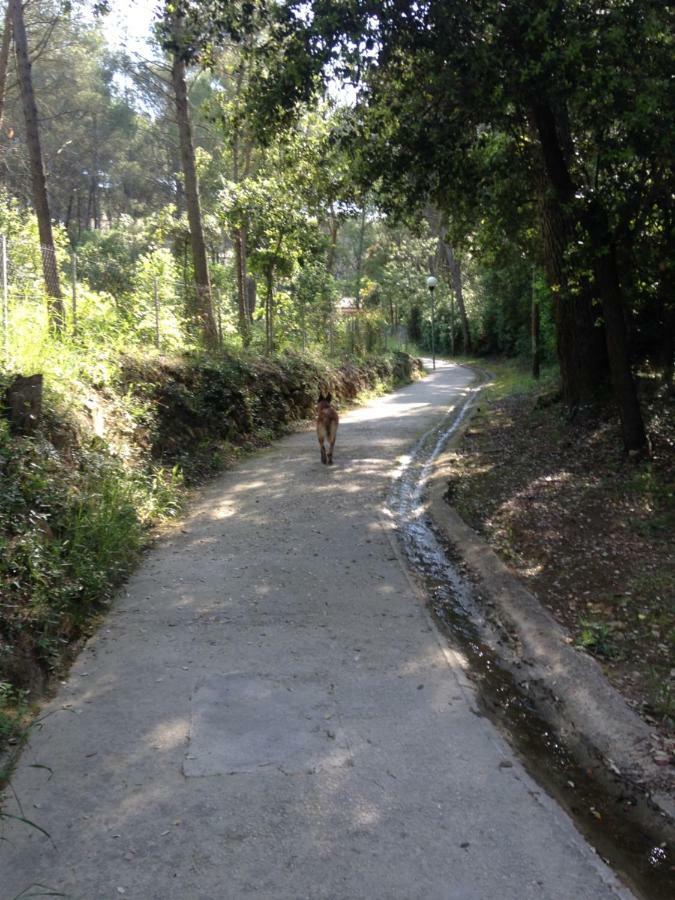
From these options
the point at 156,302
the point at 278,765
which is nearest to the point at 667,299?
the point at 156,302

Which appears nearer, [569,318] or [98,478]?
[98,478]

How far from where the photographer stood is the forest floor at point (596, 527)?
4684 mm

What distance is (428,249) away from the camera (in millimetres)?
49906

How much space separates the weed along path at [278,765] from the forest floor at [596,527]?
1.13 m

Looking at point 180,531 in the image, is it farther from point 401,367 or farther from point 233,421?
point 401,367

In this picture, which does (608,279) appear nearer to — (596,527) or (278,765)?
(596,527)

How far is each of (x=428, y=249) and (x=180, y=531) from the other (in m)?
46.1

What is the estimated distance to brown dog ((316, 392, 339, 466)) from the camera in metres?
10.5

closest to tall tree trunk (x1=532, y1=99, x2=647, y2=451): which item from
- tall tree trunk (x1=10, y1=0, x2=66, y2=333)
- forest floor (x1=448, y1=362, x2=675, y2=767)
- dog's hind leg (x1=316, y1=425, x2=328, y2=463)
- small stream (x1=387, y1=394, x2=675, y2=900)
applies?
forest floor (x1=448, y1=362, x2=675, y2=767)

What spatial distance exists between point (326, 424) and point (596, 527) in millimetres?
4717

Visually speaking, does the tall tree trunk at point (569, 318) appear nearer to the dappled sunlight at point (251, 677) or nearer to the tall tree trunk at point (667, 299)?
the tall tree trunk at point (667, 299)

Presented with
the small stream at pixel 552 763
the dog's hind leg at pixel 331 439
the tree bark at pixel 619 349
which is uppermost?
the tree bark at pixel 619 349

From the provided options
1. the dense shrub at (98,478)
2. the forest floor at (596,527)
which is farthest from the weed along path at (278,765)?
the forest floor at (596,527)

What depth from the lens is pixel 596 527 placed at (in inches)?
280
